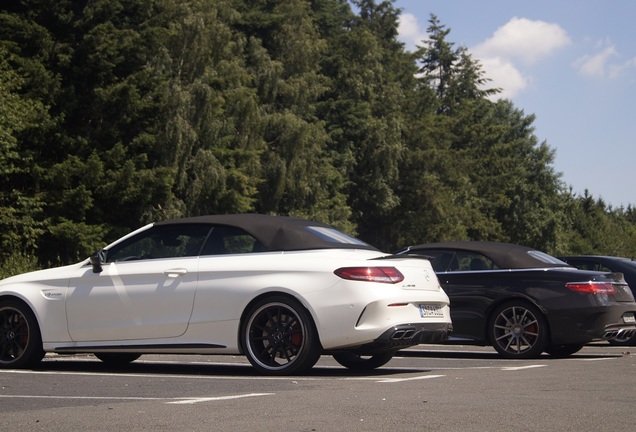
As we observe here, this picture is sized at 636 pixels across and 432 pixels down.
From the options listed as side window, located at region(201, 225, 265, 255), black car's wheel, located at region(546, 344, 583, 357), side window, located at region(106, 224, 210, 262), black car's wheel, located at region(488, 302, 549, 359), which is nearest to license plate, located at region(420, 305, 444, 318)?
side window, located at region(201, 225, 265, 255)

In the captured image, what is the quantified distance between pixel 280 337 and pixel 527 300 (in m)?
5.11

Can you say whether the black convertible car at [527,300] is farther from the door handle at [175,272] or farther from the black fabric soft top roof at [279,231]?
the door handle at [175,272]

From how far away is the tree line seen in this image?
51438mm

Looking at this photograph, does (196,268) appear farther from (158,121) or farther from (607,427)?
(158,121)

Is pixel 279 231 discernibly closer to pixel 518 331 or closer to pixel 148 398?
pixel 148 398

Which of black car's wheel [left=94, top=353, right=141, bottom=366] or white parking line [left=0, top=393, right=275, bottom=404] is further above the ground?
black car's wheel [left=94, top=353, right=141, bottom=366]

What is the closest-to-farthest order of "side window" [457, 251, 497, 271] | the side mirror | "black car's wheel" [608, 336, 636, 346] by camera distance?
the side mirror, "side window" [457, 251, 497, 271], "black car's wheel" [608, 336, 636, 346]

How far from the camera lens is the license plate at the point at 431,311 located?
11602mm

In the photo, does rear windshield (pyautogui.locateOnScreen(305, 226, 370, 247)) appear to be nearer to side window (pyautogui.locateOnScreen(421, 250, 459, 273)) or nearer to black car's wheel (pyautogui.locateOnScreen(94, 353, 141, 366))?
black car's wheel (pyautogui.locateOnScreen(94, 353, 141, 366))

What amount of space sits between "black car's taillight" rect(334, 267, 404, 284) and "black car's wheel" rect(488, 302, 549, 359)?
4.40 metres

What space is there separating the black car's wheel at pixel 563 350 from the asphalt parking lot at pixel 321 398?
8.75 ft

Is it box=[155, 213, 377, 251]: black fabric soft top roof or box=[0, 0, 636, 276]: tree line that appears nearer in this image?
box=[155, 213, 377, 251]: black fabric soft top roof

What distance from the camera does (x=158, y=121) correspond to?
180ft

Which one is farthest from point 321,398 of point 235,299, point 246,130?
point 246,130
